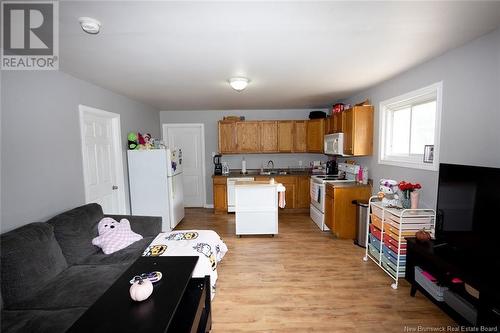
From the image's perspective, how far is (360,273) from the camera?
8.84ft

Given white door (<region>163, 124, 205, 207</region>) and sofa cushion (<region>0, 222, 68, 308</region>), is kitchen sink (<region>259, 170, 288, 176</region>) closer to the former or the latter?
white door (<region>163, 124, 205, 207</region>)

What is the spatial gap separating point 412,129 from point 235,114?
3.72 m

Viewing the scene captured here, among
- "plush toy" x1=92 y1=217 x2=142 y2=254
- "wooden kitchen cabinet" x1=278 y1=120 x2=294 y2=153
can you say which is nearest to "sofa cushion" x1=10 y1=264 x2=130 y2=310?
"plush toy" x1=92 y1=217 x2=142 y2=254

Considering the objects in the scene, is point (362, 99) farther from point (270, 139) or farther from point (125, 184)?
point (125, 184)

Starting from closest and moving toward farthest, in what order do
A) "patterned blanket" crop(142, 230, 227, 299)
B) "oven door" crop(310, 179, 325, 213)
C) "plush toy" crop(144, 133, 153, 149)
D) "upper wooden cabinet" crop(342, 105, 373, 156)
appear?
"patterned blanket" crop(142, 230, 227, 299)
"upper wooden cabinet" crop(342, 105, 373, 156)
"plush toy" crop(144, 133, 153, 149)
"oven door" crop(310, 179, 325, 213)

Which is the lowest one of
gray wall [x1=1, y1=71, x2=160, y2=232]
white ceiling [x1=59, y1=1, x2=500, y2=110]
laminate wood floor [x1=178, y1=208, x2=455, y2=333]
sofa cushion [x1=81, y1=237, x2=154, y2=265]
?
laminate wood floor [x1=178, y1=208, x2=455, y2=333]

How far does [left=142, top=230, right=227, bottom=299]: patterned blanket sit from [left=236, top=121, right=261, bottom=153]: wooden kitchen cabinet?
2.89m

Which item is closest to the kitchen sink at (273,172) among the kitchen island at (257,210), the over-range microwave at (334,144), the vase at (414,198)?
the over-range microwave at (334,144)

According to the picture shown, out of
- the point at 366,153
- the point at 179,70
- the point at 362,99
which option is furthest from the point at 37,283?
the point at 362,99

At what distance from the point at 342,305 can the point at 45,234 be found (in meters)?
2.77

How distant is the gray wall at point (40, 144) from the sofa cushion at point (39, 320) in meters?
0.79

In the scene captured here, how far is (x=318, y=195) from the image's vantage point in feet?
14.2

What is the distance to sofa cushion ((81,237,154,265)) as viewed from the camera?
2184 mm

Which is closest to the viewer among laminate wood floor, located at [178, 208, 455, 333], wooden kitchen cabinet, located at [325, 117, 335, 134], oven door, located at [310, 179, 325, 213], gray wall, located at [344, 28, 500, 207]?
gray wall, located at [344, 28, 500, 207]
